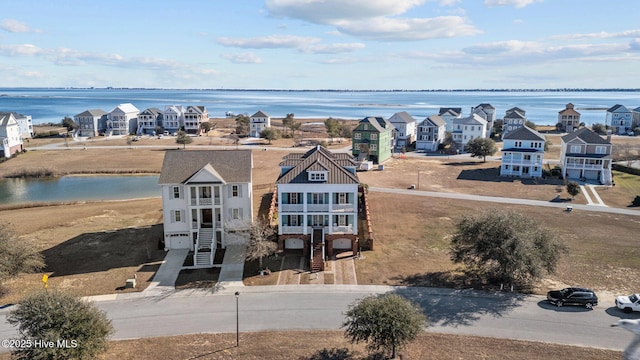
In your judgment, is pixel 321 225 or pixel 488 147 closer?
pixel 321 225

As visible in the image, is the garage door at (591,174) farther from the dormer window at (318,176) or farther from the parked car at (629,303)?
the dormer window at (318,176)

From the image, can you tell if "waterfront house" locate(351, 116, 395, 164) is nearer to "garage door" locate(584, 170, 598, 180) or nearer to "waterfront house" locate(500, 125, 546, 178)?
"waterfront house" locate(500, 125, 546, 178)

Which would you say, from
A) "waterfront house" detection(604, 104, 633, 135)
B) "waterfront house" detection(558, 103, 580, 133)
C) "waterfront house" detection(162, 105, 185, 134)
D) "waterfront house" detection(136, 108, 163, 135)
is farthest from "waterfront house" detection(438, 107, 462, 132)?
"waterfront house" detection(136, 108, 163, 135)

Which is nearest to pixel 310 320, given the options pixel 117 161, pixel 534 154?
pixel 534 154

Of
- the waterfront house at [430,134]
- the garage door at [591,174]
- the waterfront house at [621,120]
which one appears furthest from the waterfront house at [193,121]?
the waterfront house at [621,120]

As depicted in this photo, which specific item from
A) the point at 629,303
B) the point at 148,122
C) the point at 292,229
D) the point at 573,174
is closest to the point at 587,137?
the point at 573,174

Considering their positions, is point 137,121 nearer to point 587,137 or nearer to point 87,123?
point 87,123

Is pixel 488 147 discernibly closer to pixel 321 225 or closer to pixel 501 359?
pixel 321 225
